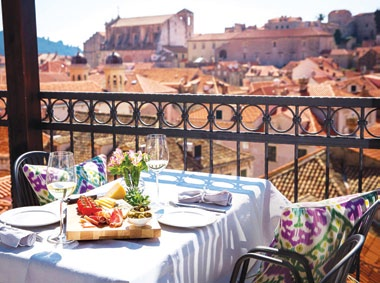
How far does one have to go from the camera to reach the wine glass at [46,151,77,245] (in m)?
1.57

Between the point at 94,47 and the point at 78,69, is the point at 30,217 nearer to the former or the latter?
the point at 78,69

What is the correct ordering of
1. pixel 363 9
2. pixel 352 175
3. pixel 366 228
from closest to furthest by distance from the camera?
pixel 366 228 → pixel 352 175 → pixel 363 9

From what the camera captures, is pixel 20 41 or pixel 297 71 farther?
pixel 297 71

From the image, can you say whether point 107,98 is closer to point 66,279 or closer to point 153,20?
point 66,279

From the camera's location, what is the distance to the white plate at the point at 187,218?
1.71 m

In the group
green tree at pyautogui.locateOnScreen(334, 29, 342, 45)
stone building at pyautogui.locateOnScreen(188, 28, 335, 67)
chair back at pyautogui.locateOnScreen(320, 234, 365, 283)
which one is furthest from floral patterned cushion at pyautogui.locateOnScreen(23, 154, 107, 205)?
green tree at pyautogui.locateOnScreen(334, 29, 342, 45)

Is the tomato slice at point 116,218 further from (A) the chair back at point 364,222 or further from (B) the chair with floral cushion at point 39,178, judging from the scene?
(B) the chair with floral cushion at point 39,178

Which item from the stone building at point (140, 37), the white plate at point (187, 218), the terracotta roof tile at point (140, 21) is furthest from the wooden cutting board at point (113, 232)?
the terracotta roof tile at point (140, 21)

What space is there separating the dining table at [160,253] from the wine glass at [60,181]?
0.05 m

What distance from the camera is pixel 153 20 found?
245 ft

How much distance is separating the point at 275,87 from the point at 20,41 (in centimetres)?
3259

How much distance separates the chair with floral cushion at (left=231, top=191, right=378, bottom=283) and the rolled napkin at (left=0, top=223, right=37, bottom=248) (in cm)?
68

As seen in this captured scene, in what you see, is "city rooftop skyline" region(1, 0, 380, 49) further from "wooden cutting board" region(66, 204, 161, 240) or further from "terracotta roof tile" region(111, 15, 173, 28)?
"wooden cutting board" region(66, 204, 161, 240)

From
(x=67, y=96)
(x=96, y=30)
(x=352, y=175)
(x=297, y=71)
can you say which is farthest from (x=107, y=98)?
(x=96, y=30)
